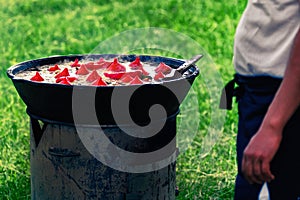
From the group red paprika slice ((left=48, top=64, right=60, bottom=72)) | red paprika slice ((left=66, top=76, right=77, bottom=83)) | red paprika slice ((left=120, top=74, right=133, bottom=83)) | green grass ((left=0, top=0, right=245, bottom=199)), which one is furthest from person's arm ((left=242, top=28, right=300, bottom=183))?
green grass ((left=0, top=0, right=245, bottom=199))

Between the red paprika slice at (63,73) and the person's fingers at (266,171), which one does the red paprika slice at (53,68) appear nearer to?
the red paprika slice at (63,73)

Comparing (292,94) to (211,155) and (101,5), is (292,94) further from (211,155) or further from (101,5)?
(101,5)

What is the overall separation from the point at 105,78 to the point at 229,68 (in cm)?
382

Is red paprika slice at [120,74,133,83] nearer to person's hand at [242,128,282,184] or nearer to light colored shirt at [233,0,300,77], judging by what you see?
light colored shirt at [233,0,300,77]

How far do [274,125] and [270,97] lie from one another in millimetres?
174

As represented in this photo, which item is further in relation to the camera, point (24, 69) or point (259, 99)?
point (24, 69)

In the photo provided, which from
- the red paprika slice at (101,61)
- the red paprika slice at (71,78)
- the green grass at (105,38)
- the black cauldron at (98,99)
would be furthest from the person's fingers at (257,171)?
the green grass at (105,38)

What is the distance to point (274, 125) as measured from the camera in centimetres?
225

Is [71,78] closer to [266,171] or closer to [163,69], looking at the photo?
[163,69]

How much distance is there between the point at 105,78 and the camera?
11.2ft

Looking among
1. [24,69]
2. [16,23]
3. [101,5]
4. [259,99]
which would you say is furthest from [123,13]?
[259,99]

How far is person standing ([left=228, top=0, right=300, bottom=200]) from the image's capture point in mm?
2240

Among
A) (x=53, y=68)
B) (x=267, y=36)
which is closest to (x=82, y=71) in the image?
(x=53, y=68)

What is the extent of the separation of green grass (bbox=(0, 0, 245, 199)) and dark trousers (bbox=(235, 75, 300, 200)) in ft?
7.07
